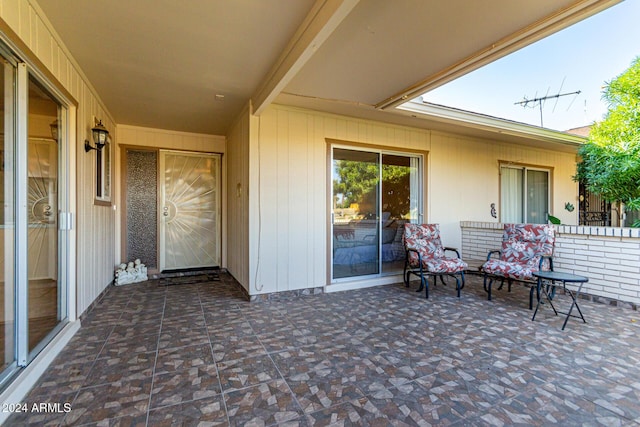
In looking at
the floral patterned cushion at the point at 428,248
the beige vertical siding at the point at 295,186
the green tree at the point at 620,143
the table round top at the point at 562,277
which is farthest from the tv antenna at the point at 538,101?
the table round top at the point at 562,277

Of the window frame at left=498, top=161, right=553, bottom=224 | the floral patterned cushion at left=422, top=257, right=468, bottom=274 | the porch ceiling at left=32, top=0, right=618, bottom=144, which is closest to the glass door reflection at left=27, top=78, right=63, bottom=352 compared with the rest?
the porch ceiling at left=32, top=0, right=618, bottom=144

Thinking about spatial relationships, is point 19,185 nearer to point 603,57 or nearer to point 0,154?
point 0,154

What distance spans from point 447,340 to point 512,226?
2.60 meters

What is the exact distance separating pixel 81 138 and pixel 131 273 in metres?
2.50

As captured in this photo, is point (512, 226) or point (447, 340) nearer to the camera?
point (447, 340)

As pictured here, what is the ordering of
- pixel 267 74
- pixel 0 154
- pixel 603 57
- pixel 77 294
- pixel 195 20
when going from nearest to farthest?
pixel 0 154
pixel 195 20
pixel 77 294
pixel 267 74
pixel 603 57

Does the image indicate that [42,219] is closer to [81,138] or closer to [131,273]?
[81,138]

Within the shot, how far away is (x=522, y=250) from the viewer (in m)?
4.14

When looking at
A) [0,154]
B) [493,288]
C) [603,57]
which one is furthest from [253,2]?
[603,57]

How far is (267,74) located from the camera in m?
3.10

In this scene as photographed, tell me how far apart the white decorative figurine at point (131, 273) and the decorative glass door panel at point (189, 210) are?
1.33ft

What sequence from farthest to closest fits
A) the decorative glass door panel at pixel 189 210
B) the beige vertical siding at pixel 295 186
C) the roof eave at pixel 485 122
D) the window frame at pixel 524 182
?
1. the window frame at pixel 524 182
2. the decorative glass door panel at pixel 189 210
3. the roof eave at pixel 485 122
4. the beige vertical siding at pixel 295 186

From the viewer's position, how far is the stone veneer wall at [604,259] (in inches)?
141

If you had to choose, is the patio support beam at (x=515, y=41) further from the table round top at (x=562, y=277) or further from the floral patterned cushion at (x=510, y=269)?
the floral patterned cushion at (x=510, y=269)
